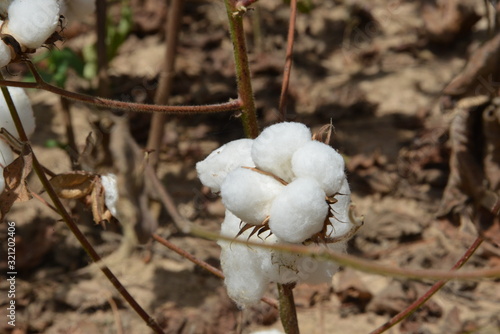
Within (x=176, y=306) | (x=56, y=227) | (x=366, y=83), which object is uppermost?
(x=366, y=83)

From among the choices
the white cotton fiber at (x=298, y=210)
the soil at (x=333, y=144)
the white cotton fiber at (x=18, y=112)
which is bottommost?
the soil at (x=333, y=144)

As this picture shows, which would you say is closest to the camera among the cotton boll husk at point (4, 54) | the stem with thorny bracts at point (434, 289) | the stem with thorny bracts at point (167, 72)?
the cotton boll husk at point (4, 54)

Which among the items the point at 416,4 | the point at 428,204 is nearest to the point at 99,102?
the point at 428,204

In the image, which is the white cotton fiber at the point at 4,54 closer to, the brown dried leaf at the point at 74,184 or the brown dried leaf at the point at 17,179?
the brown dried leaf at the point at 17,179

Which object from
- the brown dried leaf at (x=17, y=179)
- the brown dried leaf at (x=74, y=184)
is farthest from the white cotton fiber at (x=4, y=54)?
the brown dried leaf at (x=74, y=184)

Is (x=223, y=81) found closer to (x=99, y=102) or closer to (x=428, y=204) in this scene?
(x=428, y=204)

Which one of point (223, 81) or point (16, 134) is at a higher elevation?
point (16, 134)

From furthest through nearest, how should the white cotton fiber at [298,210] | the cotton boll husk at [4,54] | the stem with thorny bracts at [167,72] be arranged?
1. the stem with thorny bracts at [167,72]
2. the cotton boll husk at [4,54]
3. the white cotton fiber at [298,210]
